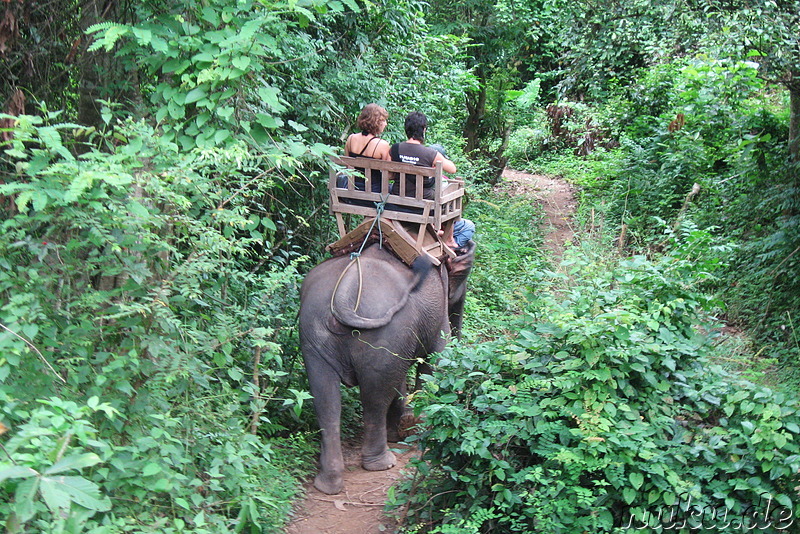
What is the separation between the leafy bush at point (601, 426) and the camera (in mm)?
3945

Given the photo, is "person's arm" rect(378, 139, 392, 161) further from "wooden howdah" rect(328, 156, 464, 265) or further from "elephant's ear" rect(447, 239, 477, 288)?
"elephant's ear" rect(447, 239, 477, 288)

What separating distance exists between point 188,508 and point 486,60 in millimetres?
14995

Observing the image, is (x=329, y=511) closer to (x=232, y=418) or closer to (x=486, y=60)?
(x=232, y=418)

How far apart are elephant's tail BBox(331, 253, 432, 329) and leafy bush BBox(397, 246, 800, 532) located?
885 mm

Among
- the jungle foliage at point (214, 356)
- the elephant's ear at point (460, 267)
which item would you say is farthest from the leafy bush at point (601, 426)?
the elephant's ear at point (460, 267)

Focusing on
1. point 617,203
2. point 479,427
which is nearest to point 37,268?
point 479,427

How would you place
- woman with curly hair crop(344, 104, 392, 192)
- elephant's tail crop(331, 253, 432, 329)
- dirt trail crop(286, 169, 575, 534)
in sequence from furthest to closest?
woman with curly hair crop(344, 104, 392, 192)
elephant's tail crop(331, 253, 432, 329)
dirt trail crop(286, 169, 575, 534)

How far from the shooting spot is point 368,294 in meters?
5.47

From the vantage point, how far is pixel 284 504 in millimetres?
4809

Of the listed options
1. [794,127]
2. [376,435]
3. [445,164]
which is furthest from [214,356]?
[794,127]

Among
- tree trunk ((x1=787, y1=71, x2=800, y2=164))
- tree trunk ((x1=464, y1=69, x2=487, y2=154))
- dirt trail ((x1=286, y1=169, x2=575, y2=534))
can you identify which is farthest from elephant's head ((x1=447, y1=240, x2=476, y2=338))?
tree trunk ((x1=464, y1=69, x2=487, y2=154))

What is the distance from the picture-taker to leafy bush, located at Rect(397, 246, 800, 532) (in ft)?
12.9

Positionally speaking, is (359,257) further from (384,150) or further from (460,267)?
(460,267)

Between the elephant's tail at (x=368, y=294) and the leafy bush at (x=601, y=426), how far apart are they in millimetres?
885
